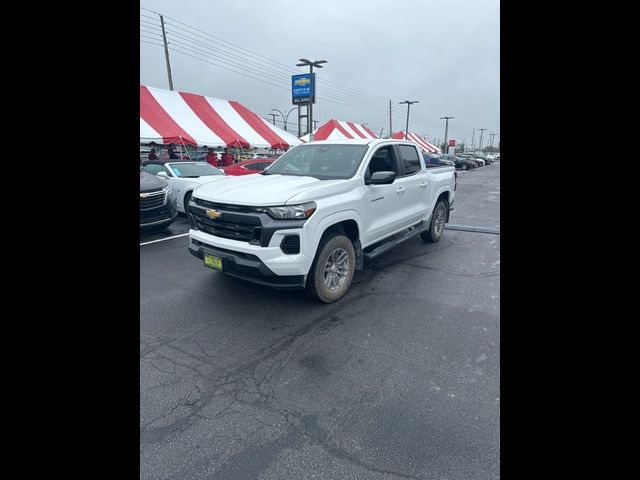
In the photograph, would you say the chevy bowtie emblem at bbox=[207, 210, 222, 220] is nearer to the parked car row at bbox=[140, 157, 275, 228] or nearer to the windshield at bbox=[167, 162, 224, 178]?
the parked car row at bbox=[140, 157, 275, 228]

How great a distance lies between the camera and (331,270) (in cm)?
407

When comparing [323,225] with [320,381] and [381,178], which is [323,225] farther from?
[320,381]

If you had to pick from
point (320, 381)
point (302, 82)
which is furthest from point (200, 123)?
point (320, 381)

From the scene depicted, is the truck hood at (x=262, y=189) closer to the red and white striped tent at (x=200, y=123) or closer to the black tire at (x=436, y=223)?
the black tire at (x=436, y=223)

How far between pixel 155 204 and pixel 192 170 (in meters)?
3.09

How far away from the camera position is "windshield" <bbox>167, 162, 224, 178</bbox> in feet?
31.4

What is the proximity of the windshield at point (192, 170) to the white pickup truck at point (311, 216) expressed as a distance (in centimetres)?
536

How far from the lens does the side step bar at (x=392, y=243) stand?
453 cm

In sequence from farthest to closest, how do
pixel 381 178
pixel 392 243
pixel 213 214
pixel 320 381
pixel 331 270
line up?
pixel 392 243 < pixel 381 178 < pixel 331 270 < pixel 213 214 < pixel 320 381

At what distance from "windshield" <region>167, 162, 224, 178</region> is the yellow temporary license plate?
6.37 metres
